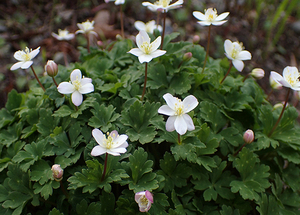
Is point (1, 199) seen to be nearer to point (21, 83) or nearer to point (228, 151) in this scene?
point (228, 151)

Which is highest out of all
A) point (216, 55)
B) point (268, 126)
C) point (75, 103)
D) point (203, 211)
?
point (75, 103)

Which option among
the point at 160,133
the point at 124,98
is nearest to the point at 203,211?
the point at 160,133

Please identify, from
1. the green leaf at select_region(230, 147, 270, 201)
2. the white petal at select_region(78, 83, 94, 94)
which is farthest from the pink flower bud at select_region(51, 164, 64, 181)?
the green leaf at select_region(230, 147, 270, 201)

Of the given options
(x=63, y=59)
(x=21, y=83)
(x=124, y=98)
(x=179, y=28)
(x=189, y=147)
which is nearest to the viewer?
(x=189, y=147)

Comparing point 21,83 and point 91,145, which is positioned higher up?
point 91,145

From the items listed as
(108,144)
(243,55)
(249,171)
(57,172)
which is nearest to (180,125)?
(108,144)

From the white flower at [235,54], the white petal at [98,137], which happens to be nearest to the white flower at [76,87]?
the white petal at [98,137]

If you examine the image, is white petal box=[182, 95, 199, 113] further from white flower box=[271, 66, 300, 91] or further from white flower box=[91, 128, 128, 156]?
white flower box=[271, 66, 300, 91]
